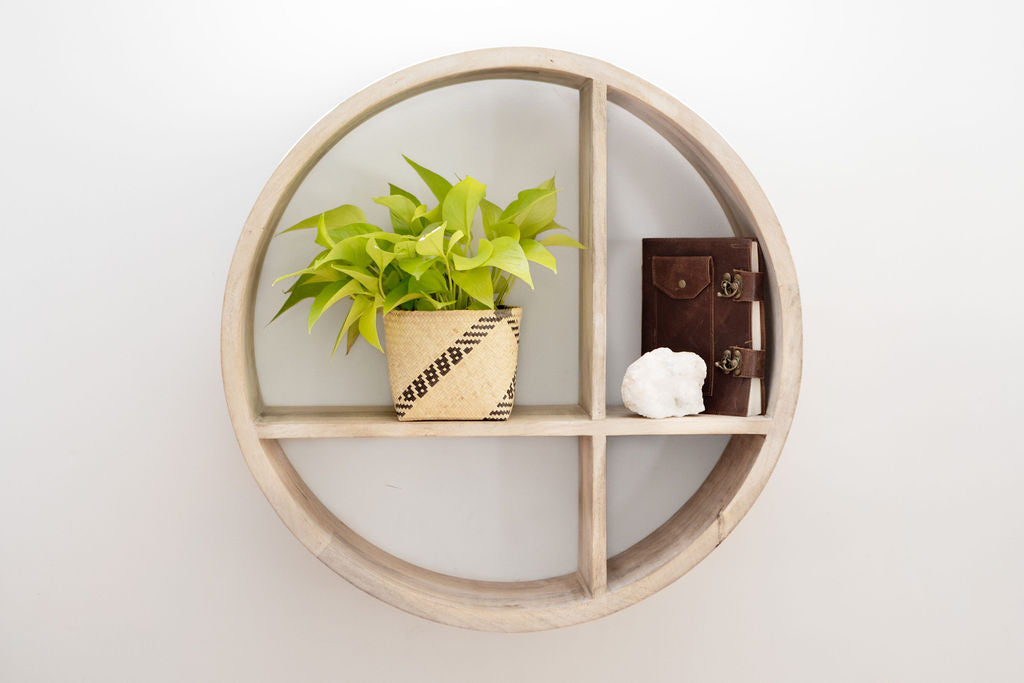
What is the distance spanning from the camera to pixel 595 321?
960 mm

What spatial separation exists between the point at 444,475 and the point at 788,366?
20.2 inches

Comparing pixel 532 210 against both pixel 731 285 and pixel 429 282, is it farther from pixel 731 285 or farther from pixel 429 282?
pixel 731 285

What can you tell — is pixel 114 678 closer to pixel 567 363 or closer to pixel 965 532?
pixel 567 363

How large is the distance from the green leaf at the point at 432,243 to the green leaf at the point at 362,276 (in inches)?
3.4

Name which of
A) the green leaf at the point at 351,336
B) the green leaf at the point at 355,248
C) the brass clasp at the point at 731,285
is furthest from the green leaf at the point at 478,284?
the brass clasp at the point at 731,285

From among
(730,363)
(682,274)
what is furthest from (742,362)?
(682,274)

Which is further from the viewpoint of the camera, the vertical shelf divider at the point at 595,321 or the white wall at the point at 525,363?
the white wall at the point at 525,363

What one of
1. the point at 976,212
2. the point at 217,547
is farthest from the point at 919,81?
the point at 217,547

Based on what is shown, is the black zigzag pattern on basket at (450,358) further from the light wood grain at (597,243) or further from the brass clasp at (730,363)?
the brass clasp at (730,363)

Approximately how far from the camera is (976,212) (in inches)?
46.3

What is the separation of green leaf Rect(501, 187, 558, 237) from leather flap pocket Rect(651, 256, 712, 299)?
0.18 m

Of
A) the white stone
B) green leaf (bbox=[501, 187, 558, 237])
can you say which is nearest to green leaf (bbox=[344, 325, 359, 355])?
green leaf (bbox=[501, 187, 558, 237])

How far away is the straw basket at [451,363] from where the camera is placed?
93 centimetres

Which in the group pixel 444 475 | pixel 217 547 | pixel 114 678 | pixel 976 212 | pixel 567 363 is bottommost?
pixel 114 678
